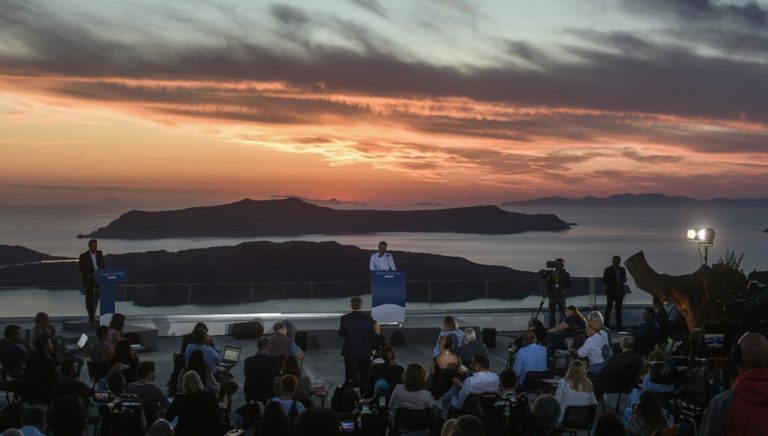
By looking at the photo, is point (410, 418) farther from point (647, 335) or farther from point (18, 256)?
point (18, 256)

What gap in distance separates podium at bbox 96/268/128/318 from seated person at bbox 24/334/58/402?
619cm

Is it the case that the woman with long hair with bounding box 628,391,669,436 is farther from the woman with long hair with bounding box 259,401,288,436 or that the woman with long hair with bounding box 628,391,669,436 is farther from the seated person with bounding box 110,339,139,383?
the seated person with bounding box 110,339,139,383

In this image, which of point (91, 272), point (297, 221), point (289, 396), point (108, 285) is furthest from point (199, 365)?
point (297, 221)

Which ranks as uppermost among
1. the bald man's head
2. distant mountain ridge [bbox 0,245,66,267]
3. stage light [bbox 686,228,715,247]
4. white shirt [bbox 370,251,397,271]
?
stage light [bbox 686,228,715,247]

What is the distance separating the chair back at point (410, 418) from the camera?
9352mm

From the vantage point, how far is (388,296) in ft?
61.8

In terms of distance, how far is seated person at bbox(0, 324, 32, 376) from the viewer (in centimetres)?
1196

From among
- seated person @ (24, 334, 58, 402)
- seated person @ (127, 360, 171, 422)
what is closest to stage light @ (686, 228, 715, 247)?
seated person @ (127, 360, 171, 422)

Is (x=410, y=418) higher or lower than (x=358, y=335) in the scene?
lower

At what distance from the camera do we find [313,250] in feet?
484

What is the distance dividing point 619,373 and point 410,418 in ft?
12.5

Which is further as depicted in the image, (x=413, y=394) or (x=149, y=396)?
(x=149, y=396)

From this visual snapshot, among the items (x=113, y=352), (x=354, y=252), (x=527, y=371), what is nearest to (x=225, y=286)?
(x=113, y=352)

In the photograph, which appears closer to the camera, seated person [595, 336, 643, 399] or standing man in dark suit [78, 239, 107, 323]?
seated person [595, 336, 643, 399]
